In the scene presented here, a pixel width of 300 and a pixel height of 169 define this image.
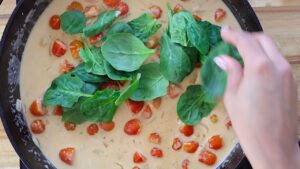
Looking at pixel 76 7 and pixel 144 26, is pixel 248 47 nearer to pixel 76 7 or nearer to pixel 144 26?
pixel 144 26

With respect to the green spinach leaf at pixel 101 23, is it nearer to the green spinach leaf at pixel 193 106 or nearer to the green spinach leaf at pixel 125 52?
the green spinach leaf at pixel 125 52

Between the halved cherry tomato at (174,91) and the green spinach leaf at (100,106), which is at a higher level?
the green spinach leaf at (100,106)

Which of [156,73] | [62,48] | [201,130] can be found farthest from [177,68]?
[62,48]

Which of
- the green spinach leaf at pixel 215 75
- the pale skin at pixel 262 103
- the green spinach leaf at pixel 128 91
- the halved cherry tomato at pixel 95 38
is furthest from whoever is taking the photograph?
the halved cherry tomato at pixel 95 38

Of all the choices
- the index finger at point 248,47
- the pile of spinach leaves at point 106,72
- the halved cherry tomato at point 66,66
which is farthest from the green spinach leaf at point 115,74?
the index finger at point 248,47

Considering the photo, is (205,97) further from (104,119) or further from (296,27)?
(296,27)

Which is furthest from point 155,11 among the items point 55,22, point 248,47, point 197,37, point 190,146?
point 248,47
